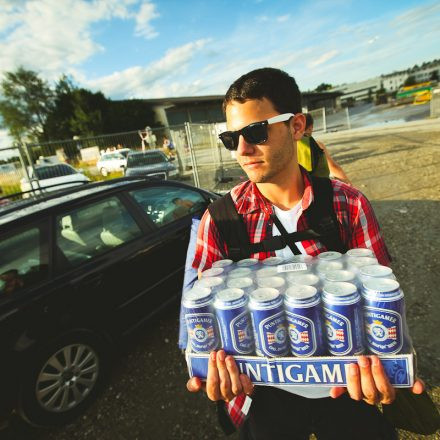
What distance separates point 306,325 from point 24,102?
56.8 meters

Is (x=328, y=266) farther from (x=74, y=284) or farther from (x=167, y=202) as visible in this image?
(x=167, y=202)

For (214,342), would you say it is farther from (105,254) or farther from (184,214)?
(184,214)

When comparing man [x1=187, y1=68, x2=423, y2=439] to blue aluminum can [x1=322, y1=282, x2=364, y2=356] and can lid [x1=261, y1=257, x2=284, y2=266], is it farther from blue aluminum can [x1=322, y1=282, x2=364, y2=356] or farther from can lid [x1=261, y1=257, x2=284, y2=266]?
blue aluminum can [x1=322, y1=282, x2=364, y2=356]

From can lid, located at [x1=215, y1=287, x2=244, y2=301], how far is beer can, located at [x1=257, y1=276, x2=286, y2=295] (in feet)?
0.38

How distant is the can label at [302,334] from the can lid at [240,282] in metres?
0.22

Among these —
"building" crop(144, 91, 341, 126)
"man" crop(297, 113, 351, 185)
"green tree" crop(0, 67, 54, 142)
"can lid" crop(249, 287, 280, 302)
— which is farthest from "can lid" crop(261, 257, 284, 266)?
"green tree" crop(0, 67, 54, 142)

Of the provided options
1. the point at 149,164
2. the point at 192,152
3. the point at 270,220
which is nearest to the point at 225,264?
the point at 270,220

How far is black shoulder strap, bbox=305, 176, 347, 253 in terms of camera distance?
1.47m

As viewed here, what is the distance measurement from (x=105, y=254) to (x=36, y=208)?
30.3 inches

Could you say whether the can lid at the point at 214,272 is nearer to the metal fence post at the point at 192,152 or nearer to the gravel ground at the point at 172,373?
the gravel ground at the point at 172,373

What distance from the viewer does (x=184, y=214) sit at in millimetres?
3811

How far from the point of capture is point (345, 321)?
42.4 inches

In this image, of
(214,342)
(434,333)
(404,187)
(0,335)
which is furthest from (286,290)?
(404,187)

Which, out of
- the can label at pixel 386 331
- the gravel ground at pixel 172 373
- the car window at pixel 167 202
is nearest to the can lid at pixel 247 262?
the can label at pixel 386 331
